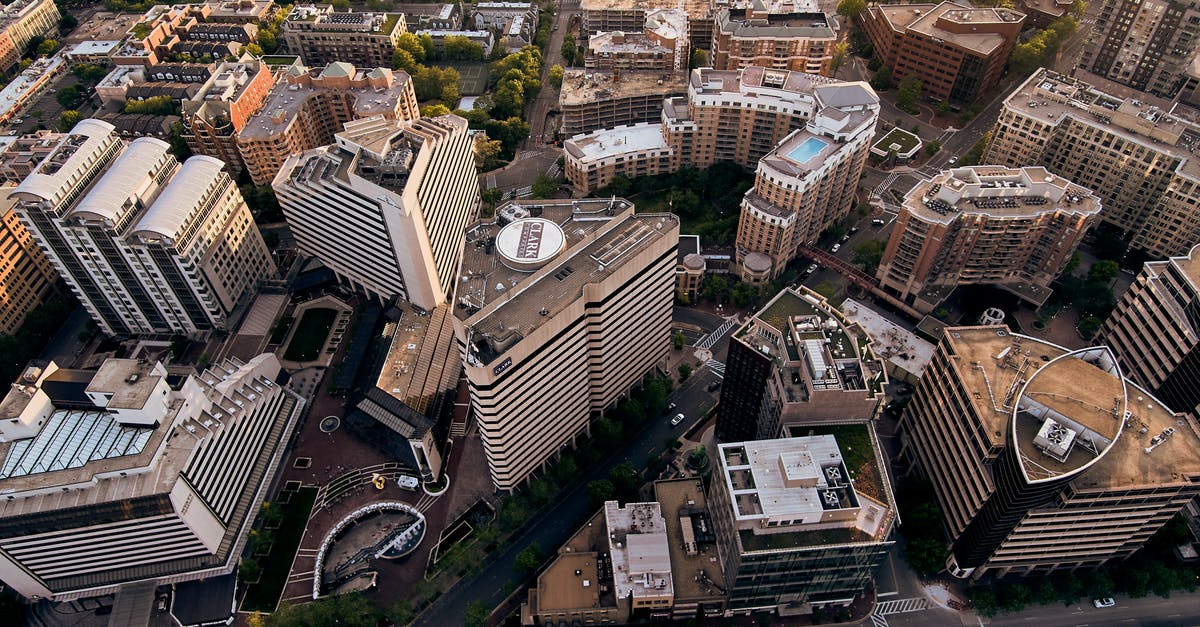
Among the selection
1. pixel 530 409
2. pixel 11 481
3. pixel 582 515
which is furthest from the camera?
pixel 582 515

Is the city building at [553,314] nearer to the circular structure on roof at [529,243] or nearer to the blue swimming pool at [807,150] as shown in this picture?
the circular structure on roof at [529,243]

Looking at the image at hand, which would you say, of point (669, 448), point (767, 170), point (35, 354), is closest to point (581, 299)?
point (669, 448)

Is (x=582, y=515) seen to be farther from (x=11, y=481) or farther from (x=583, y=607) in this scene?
(x=11, y=481)

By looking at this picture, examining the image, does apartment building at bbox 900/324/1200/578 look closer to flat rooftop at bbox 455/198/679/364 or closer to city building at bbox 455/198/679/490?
city building at bbox 455/198/679/490

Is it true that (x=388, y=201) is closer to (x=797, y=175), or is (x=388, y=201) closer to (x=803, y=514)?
(x=797, y=175)

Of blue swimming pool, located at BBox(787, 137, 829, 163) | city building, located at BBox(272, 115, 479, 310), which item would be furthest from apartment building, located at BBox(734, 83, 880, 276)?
Answer: city building, located at BBox(272, 115, 479, 310)

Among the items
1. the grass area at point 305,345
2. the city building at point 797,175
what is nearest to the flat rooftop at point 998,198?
the city building at point 797,175

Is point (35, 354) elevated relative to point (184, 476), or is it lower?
lower
